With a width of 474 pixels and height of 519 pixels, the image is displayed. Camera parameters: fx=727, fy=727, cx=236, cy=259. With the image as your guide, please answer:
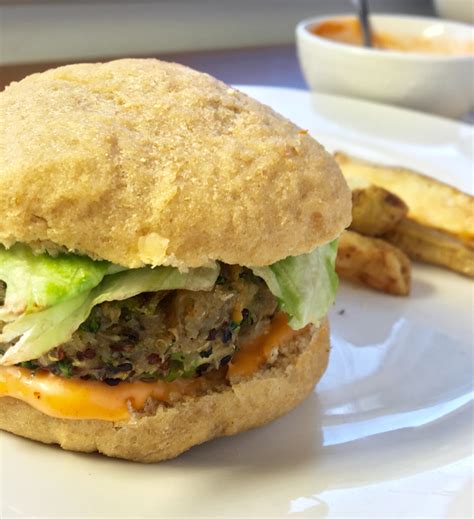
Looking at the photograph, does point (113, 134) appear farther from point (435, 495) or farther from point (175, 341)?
point (435, 495)

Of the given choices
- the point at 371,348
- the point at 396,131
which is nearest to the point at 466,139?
the point at 396,131

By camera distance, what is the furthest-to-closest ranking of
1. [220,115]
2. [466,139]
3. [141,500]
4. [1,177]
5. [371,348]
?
[466,139]
[371,348]
[220,115]
[141,500]
[1,177]

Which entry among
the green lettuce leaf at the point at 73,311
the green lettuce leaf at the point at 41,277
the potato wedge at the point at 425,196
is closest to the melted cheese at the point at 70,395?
the green lettuce leaf at the point at 73,311

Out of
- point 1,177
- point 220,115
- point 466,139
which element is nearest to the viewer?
point 1,177

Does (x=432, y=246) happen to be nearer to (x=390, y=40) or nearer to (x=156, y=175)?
(x=156, y=175)

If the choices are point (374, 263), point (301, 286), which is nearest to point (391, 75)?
point (374, 263)

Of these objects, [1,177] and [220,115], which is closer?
[1,177]
